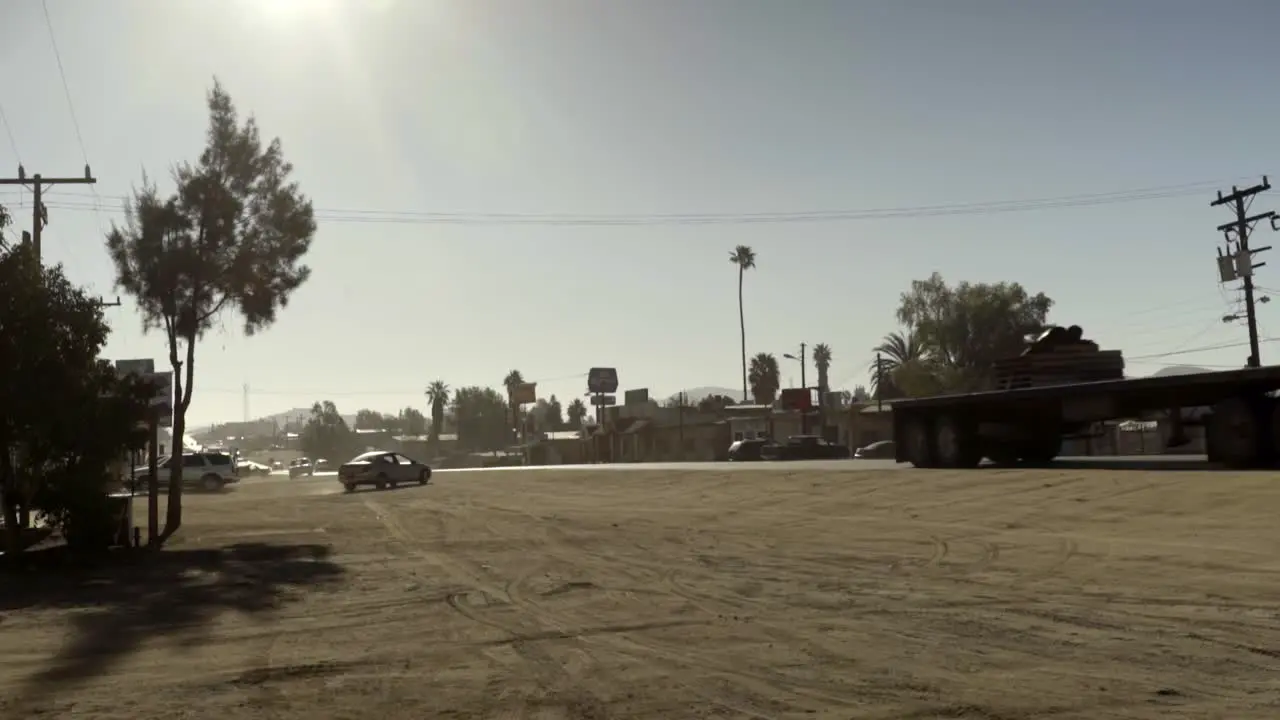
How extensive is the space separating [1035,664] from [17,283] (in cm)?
1534

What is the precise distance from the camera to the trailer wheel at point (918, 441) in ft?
89.2

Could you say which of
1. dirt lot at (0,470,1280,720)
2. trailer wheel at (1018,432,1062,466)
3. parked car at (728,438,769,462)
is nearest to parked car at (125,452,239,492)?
parked car at (728,438,769,462)

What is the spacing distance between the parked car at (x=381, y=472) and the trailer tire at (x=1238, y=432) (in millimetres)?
29933

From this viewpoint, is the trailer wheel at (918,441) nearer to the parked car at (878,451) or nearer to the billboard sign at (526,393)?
the parked car at (878,451)

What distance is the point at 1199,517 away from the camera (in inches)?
598

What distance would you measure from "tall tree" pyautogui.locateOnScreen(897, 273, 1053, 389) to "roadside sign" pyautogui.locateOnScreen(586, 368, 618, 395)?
153 feet

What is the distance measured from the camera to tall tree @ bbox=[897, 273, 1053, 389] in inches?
2746

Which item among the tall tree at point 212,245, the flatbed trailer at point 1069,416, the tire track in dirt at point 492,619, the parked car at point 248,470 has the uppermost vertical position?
the tall tree at point 212,245

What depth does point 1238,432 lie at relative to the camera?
62.3ft

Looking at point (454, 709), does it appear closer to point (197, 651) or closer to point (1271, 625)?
point (197, 651)

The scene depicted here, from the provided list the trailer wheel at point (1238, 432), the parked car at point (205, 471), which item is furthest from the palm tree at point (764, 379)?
the trailer wheel at point (1238, 432)

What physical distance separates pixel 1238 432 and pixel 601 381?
96.1 m

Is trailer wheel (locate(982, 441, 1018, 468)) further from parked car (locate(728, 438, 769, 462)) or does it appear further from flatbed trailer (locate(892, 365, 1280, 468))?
parked car (locate(728, 438, 769, 462))

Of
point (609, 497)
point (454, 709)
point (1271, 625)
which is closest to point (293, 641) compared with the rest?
point (454, 709)
